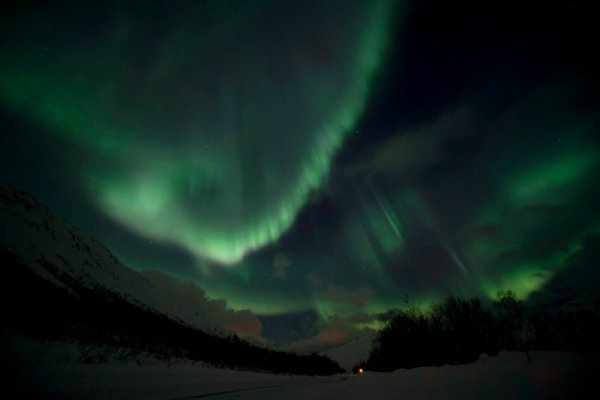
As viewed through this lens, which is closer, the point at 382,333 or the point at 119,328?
the point at 119,328

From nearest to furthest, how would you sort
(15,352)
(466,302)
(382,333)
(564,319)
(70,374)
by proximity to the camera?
(70,374) < (15,352) < (564,319) < (466,302) < (382,333)

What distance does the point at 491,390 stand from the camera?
6602 mm

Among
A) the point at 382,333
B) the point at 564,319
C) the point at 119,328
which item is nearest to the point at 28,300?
the point at 119,328

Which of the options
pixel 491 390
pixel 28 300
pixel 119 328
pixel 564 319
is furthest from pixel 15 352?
pixel 564 319

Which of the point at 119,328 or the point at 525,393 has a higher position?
the point at 119,328

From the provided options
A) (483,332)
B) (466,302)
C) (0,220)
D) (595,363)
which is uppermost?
(0,220)

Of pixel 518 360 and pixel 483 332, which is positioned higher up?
pixel 483 332

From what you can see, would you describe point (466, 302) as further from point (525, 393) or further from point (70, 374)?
point (70, 374)

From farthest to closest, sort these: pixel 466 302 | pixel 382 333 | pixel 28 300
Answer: pixel 382 333 → pixel 466 302 → pixel 28 300

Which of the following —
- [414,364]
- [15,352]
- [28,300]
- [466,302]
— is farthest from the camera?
[466,302]

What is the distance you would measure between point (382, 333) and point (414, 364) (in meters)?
13.6

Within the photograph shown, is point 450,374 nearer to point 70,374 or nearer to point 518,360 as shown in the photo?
point 518,360

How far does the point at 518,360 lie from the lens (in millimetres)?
8836

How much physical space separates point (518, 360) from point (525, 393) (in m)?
4.02
